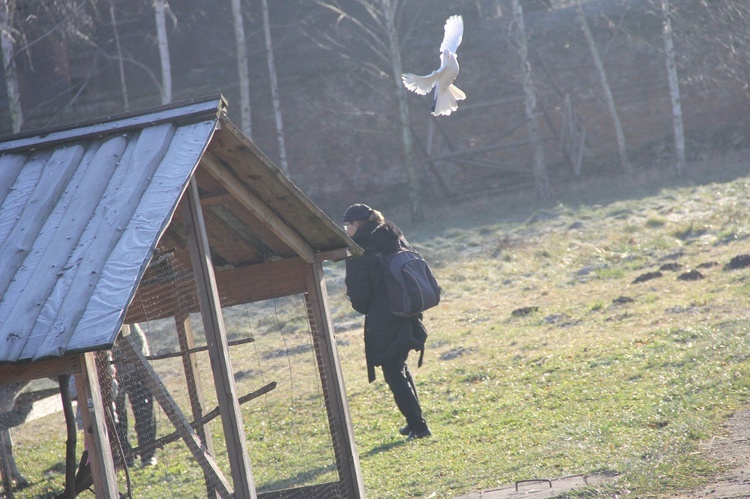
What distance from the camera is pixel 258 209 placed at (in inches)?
207

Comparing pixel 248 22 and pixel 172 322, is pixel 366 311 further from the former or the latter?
pixel 248 22

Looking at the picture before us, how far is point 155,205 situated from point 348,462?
2.34 meters

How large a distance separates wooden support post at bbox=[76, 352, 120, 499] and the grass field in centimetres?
215

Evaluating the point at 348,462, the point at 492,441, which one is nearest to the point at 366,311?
the point at 492,441

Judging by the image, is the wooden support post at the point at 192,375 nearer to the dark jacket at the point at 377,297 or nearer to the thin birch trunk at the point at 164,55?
the dark jacket at the point at 377,297

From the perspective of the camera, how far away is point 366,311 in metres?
7.36

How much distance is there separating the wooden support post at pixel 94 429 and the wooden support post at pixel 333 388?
2.08 metres

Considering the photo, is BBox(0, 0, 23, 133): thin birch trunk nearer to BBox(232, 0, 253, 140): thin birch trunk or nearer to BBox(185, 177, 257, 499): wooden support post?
BBox(232, 0, 253, 140): thin birch trunk

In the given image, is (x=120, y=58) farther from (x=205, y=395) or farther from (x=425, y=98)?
(x=205, y=395)

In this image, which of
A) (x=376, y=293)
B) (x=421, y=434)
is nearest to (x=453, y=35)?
(x=376, y=293)

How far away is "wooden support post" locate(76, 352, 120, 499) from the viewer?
12.2 feet

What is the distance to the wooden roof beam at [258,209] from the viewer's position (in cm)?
489

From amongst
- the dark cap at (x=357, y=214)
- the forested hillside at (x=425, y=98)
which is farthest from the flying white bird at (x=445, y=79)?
the forested hillside at (x=425, y=98)

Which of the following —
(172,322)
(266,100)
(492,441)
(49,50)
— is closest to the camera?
(172,322)
